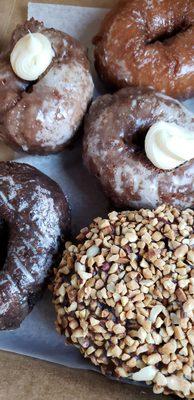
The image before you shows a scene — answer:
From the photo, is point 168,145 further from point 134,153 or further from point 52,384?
point 52,384

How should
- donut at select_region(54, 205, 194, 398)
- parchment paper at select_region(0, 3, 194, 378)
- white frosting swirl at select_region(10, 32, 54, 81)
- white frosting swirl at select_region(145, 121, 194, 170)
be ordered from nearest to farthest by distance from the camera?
donut at select_region(54, 205, 194, 398) → white frosting swirl at select_region(145, 121, 194, 170) → white frosting swirl at select_region(10, 32, 54, 81) → parchment paper at select_region(0, 3, 194, 378)

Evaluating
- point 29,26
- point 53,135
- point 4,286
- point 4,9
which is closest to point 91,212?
point 53,135

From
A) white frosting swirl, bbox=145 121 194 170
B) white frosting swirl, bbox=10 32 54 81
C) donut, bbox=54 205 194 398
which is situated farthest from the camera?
white frosting swirl, bbox=10 32 54 81

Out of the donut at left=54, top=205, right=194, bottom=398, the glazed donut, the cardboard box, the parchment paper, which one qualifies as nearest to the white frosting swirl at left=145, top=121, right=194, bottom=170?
the glazed donut

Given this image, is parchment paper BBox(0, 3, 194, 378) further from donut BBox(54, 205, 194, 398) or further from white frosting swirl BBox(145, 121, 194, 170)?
white frosting swirl BBox(145, 121, 194, 170)

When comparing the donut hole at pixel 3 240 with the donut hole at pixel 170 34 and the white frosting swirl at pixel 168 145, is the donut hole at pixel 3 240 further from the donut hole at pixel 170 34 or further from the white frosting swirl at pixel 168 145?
the donut hole at pixel 170 34

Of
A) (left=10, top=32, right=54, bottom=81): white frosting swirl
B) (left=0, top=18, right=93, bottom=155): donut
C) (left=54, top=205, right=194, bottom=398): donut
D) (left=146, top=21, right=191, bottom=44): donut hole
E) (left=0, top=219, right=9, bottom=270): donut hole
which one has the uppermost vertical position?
(left=10, top=32, right=54, bottom=81): white frosting swirl

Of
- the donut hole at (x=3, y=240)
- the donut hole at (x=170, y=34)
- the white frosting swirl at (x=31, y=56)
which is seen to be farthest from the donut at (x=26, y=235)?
the donut hole at (x=170, y=34)

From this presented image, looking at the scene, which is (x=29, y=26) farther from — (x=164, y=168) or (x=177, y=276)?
(x=177, y=276)
